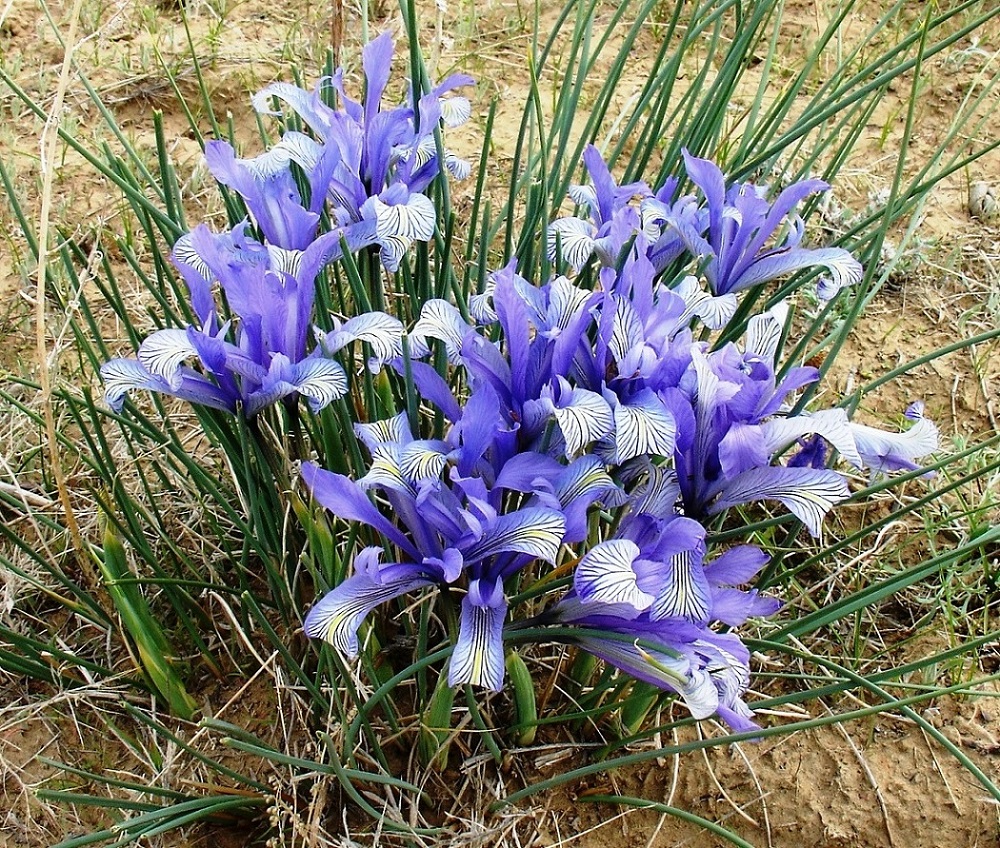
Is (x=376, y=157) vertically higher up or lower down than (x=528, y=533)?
higher up

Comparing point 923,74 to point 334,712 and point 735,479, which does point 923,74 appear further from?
point 334,712

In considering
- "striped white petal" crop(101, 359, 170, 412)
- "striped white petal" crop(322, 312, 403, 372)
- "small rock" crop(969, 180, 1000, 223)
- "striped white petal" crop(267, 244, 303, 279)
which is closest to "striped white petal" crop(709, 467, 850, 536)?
"striped white petal" crop(322, 312, 403, 372)

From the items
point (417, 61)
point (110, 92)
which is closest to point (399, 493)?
point (417, 61)

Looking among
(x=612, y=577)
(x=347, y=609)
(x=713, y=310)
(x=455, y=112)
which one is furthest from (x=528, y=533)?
(x=455, y=112)

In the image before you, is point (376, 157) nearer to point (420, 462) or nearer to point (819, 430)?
point (420, 462)

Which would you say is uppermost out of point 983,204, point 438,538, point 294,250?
point 294,250
